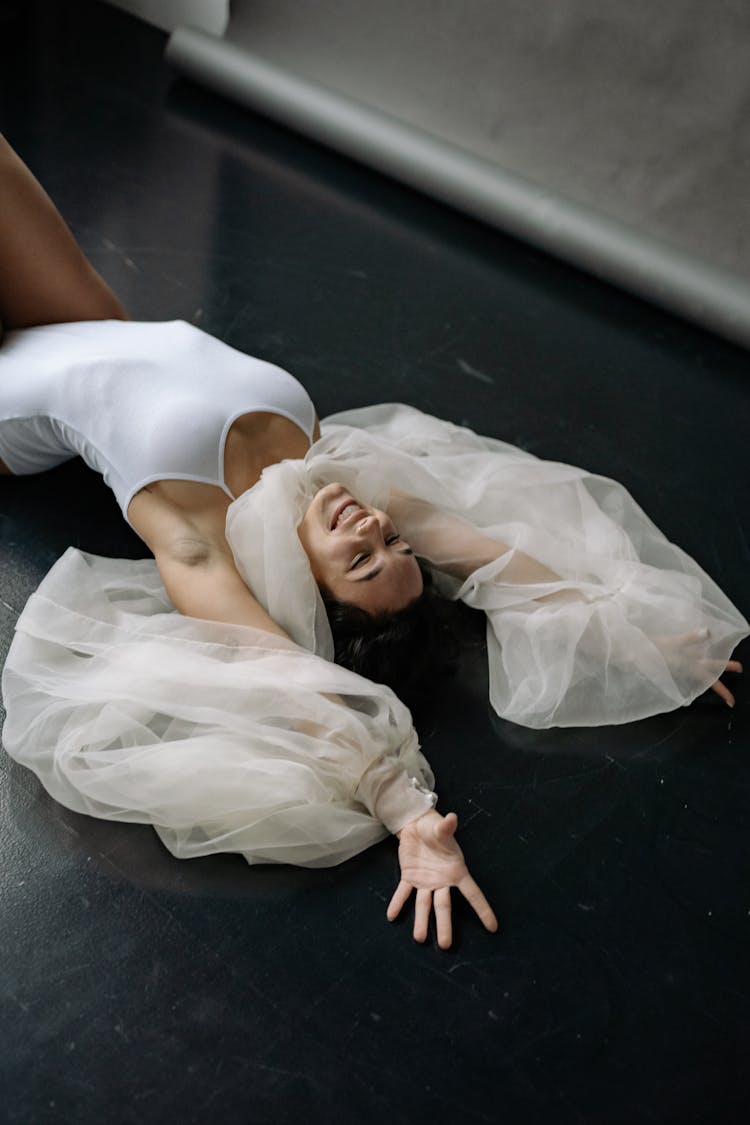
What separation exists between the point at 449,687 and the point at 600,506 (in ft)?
1.78

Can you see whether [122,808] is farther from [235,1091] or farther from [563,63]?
[563,63]

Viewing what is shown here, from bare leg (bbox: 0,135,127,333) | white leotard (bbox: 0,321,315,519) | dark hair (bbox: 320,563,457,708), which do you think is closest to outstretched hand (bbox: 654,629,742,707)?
dark hair (bbox: 320,563,457,708)

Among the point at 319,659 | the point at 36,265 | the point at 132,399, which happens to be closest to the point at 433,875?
the point at 319,659

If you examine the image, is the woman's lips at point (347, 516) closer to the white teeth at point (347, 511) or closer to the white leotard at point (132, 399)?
the white teeth at point (347, 511)

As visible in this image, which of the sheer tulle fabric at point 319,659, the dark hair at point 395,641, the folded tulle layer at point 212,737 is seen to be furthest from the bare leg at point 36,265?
the dark hair at point 395,641

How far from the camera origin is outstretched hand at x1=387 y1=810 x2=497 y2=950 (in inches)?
77.1

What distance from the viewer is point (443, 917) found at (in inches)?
76.8

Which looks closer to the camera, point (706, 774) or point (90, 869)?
point (90, 869)

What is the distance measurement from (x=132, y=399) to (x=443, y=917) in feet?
3.59

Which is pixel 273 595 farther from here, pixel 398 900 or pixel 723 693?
pixel 723 693

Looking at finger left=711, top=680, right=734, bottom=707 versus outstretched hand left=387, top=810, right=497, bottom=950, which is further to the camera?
finger left=711, top=680, right=734, bottom=707

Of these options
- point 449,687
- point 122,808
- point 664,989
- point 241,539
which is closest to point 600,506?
point 449,687

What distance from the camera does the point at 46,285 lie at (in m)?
2.53

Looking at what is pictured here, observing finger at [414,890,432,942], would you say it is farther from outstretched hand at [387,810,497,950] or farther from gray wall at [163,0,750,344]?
gray wall at [163,0,750,344]
